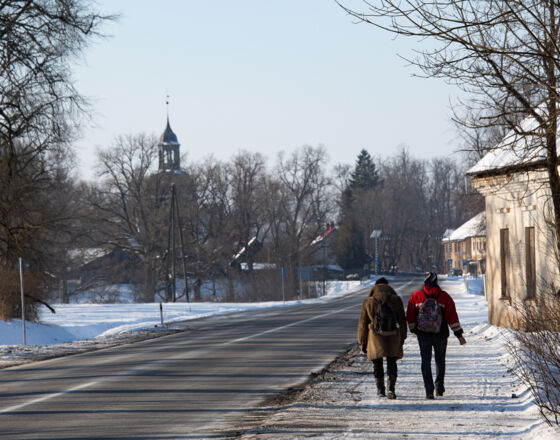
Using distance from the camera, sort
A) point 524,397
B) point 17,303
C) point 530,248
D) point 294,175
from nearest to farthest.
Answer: point 524,397 → point 530,248 → point 17,303 → point 294,175

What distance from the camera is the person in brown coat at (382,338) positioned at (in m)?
11.0

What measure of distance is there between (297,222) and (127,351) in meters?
73.3

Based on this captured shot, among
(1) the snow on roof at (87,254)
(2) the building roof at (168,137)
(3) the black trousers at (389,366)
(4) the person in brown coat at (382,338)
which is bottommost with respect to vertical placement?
(3) the black trousers at (389,366)

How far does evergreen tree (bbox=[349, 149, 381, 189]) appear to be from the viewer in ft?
435

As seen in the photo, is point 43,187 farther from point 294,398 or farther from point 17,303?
point 294,398

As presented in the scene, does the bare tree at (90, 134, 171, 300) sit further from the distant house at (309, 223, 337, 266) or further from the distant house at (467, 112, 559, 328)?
the distant house at (467, 112, 559, 328)

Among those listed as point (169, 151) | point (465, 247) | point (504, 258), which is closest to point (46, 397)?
point (504, 258)

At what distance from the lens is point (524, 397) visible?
10844mm

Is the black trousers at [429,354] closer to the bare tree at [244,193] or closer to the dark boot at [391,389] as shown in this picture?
the dark boot at [391,389]

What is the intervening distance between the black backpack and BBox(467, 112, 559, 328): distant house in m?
10.2

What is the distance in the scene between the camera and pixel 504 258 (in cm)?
2428

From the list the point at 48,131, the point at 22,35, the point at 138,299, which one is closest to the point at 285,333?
the point at 48,131

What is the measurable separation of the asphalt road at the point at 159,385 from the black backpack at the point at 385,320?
2.04 m

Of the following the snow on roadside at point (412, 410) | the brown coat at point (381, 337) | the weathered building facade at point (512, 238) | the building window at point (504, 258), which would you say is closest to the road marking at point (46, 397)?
the snow on roadside at point (412, 410)
